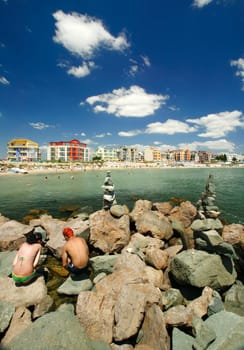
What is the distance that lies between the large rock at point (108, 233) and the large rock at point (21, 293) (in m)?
3.65

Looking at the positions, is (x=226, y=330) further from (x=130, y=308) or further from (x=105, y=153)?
(x=105, y=153)

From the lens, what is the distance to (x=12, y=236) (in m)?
9.30

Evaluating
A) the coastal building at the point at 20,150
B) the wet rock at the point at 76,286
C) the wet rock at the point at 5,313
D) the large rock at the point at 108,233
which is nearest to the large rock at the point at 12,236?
the large rock at the point at 108,233

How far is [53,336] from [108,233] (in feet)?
19.4

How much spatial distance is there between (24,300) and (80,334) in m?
2.25

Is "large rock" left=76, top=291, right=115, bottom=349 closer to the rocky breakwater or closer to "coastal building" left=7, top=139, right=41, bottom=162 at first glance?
the rocky breakwater

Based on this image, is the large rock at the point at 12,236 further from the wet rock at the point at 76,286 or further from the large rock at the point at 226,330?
the large rock at the point at 226,330

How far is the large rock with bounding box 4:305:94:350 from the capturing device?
3451 millimetres

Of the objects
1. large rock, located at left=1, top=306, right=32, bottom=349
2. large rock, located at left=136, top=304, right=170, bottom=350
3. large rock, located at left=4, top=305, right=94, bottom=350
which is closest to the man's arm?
large rock, located at left=1, top=306, right=32, bottom=349

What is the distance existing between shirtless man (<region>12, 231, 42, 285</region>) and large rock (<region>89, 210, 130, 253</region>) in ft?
12.2

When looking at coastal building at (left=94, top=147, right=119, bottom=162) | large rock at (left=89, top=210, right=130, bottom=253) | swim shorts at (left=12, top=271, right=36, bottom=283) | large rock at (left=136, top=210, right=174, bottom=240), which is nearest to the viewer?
swim shorts at (left=12, top=271, right=36, bottom=283)

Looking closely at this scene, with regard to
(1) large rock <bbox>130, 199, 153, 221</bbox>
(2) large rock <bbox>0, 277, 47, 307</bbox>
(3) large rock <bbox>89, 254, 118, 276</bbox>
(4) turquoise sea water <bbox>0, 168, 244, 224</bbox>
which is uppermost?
(1) large rock <bbox>130, 199, 153, 221</bbox>

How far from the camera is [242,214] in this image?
18.9 meters

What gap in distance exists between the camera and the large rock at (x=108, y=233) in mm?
9031
